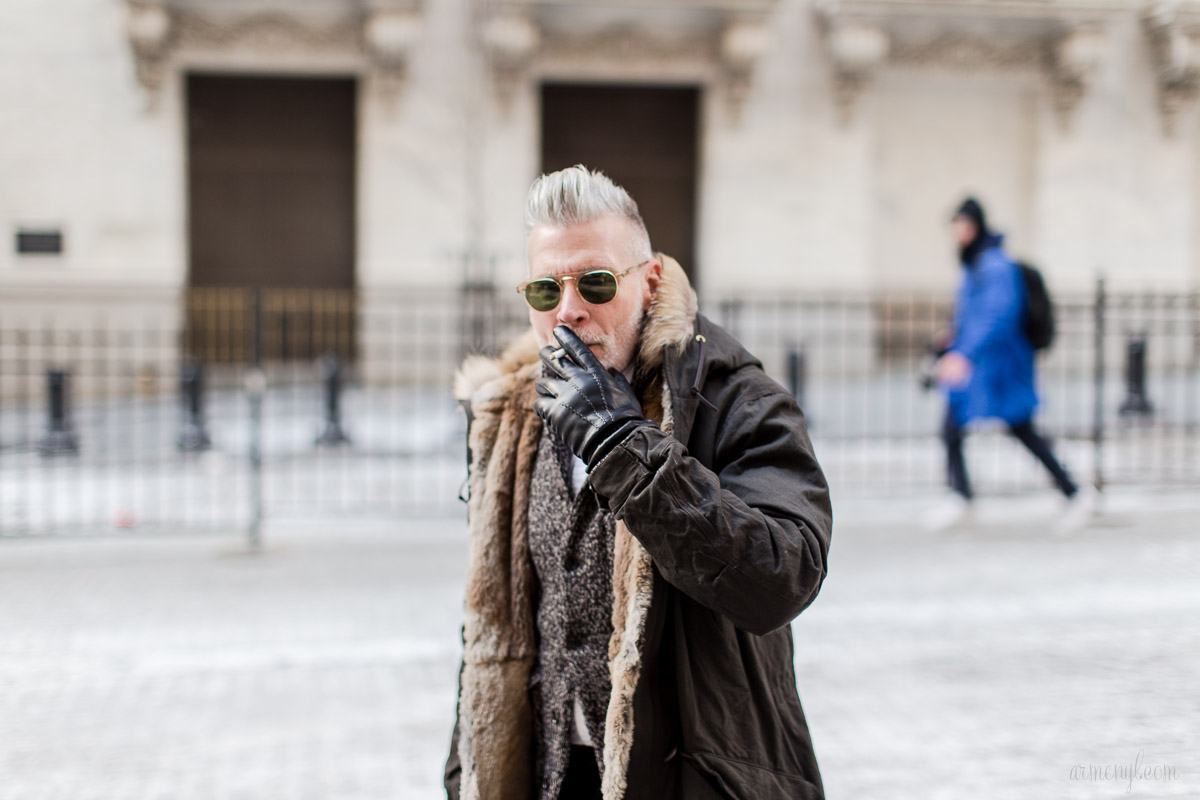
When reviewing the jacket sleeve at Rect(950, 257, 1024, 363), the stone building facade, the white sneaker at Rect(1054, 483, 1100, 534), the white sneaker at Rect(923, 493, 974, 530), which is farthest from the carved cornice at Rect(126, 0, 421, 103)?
the white sneaker at Rect(1054, 483, 1100, 534)

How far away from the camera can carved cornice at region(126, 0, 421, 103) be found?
45.0 feet

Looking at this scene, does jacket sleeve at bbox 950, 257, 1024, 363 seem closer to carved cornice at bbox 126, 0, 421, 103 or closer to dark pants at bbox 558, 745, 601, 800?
dark pants at bbox 558, 745, 601, 800

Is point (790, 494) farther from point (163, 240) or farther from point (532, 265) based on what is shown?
point (163, 240)

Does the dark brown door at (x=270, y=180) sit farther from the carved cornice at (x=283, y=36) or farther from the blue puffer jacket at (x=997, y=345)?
the blue puffer jacket at (x=997, y=345)

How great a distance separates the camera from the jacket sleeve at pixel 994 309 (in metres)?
6.87

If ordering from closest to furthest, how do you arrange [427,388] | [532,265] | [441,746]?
[532,265]
[441,746]
[427,388]

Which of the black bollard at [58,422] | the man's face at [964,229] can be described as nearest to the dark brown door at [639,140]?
the black bollard at [58,422]

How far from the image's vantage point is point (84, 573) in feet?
20.8

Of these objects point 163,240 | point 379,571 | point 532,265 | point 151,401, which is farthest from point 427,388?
point 532,265

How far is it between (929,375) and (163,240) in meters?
10.5

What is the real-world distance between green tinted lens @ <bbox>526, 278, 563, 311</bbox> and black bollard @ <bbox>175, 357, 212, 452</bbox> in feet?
27.9

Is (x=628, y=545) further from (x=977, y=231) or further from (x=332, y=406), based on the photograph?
(x=332, y=406)

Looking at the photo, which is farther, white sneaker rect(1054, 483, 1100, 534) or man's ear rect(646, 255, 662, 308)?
white sneaker rect(1054, 483, 1100, 534)

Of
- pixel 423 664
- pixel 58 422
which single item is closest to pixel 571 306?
pixel 423 664
